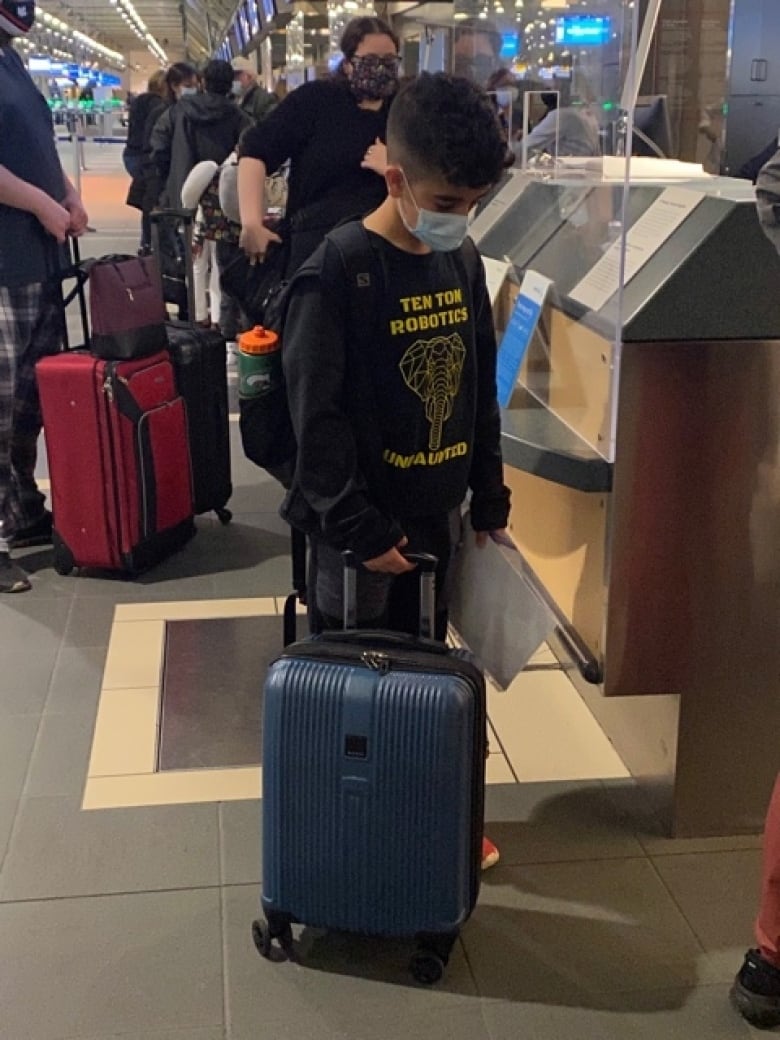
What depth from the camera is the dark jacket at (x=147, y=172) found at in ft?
24.1

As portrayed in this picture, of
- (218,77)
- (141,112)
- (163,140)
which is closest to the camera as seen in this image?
(218,77)

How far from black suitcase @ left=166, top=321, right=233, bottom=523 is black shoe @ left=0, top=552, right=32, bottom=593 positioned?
0.63m

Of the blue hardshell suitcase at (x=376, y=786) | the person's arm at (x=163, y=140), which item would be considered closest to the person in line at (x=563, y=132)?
the blue hardshell suitcase at (x=376, y=786)

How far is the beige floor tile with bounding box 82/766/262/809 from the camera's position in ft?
7.95

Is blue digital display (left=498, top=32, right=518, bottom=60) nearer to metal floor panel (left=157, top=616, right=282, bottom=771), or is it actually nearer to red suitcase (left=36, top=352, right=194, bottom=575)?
red suitcase (left=36, top=352, right=194, bottom=575)

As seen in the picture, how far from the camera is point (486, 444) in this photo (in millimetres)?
2125

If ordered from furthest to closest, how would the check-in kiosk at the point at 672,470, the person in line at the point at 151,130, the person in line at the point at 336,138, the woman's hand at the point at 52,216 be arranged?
the person in line at the point at 151,130 < the woman's hand at the point at 52,216 < the person in line at the point at 336,138 < the check-in kiosk at the point at 672,470

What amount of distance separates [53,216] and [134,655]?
127 cm

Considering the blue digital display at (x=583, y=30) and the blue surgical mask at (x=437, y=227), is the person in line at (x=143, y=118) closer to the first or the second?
the blue digital display at (x=583, y=30)

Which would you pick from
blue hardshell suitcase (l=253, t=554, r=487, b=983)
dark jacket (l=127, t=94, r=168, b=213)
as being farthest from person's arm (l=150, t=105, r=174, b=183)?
blue hardshell suitcase (l=253, t=554, r=487, b=983)

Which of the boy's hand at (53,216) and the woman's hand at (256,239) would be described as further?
the boy's hand at (53,216)

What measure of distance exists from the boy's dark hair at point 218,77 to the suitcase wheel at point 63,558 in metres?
3.32

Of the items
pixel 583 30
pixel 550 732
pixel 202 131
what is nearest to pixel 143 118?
pixel 202 131

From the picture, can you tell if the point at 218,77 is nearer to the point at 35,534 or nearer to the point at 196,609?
the point at 35,534
